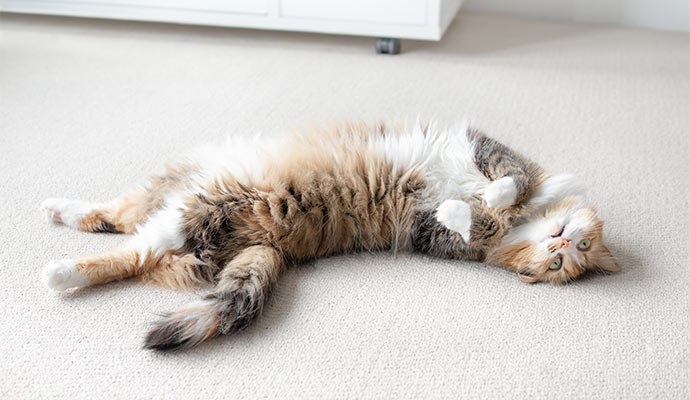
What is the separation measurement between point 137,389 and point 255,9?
7.18 ft

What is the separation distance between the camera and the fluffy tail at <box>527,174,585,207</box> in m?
1.62

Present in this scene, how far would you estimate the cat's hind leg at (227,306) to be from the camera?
4.33 feet

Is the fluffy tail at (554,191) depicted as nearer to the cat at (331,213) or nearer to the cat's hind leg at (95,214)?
the cat at (331,213)

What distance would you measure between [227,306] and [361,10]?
76.6 inches

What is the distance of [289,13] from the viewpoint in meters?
3.06

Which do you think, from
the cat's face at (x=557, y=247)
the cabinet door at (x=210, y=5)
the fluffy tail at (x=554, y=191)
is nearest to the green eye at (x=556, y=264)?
the cat's face at (x=557, y=247)

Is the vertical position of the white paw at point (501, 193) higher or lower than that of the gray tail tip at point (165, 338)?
higher

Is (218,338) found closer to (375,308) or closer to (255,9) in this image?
(375,308)

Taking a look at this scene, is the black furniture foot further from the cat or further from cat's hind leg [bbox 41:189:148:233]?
cat's hind leg [bbox 41:189:148:233]

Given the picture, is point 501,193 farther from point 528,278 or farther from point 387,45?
point 387,45

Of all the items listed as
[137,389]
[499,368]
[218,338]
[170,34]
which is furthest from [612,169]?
[170,34]

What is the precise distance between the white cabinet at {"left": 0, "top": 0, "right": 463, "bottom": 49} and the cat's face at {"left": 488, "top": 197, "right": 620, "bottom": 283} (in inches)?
61.7

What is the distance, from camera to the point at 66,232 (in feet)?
5.60

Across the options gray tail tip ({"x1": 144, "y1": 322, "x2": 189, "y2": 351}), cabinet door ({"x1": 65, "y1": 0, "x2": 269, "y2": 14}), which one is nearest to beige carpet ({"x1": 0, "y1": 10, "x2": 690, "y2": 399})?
gray tail tip ({"x1": 144, "y1": 322, "x2": 189, "y2": 351})
